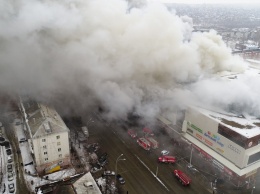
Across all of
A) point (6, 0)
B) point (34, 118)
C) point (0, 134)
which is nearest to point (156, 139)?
point (34, 118)

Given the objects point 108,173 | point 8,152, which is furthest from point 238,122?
point 8,152

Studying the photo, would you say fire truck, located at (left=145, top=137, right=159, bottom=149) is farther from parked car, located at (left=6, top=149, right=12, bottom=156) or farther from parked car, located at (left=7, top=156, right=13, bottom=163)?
parked car, located at (left=6, top=149, right=12, bottom=156)

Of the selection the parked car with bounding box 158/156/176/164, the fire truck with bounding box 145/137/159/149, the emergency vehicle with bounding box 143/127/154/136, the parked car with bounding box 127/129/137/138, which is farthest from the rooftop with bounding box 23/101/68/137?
the emergency vehicle with bounding box 143/127/154/136

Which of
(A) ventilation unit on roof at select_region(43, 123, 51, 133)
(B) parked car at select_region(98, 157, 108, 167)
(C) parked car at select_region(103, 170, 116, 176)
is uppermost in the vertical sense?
(A) ventilation unit on roof at select_region(43, 123, 51, 133)

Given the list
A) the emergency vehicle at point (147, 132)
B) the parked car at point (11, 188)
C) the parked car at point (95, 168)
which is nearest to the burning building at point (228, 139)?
the emergency vehicle at point (147, 132)

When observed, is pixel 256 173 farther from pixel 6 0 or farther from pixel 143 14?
pixel 6 0

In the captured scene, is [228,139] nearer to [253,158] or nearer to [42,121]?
[253,158]
